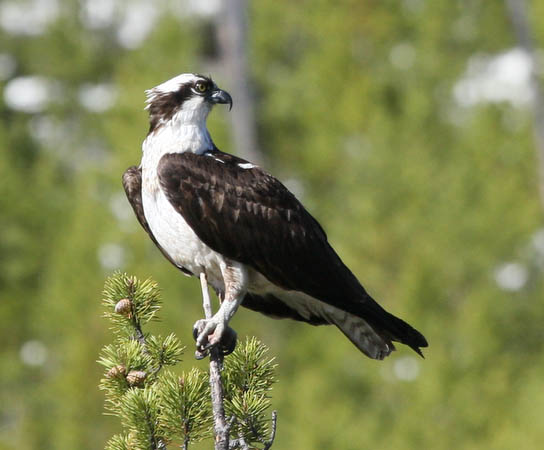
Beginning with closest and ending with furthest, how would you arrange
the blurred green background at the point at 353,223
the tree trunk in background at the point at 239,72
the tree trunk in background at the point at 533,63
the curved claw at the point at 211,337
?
1. the curved claw at the point at 211,337
2. the blurred green background at the point at 353,223
3. the tree trunk in background at the point at 239,72
4. the tree trunk in background at the point at 533,63

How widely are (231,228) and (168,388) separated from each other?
126 centimetres

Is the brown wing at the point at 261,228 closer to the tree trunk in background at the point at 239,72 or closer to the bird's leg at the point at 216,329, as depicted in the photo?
the bird's leg at the point at 216,329

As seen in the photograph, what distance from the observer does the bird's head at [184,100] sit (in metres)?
5.28

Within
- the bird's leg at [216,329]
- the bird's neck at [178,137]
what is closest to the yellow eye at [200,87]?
the bird's neck at [178,137]

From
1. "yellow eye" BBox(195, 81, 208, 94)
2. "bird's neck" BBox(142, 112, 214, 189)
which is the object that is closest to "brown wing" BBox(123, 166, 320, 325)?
"bird's neck" BBox(142, 112, 214, 189)

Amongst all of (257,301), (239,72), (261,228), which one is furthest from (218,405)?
(239,72)

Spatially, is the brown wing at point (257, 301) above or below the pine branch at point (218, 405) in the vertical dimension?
above

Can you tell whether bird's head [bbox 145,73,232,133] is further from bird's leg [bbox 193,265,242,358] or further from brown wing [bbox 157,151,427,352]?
bird's leg [bbox 193,265,242,358]

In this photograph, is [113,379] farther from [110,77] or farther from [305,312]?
[110,77]

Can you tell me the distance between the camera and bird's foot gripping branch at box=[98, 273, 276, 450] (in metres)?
3.84

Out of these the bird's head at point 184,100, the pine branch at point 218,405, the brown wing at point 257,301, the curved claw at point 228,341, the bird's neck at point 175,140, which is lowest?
the pine branch at point 218,405

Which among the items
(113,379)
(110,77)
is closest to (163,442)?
(113,379)

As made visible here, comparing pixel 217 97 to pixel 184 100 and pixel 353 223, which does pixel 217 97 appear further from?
pixel 353 223

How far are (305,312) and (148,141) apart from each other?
129cm
